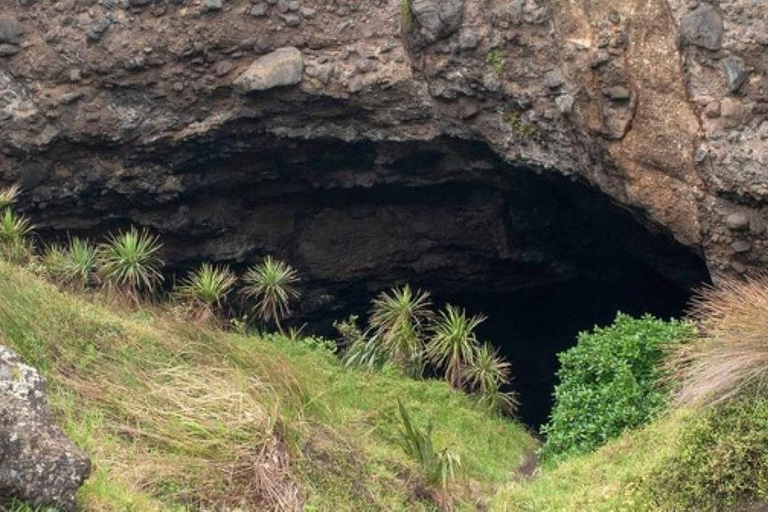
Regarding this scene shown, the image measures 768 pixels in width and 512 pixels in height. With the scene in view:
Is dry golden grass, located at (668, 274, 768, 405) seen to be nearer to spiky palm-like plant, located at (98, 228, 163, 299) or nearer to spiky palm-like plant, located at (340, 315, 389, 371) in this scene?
spiky palm-like plant, located at (340, 315, 389, 371)

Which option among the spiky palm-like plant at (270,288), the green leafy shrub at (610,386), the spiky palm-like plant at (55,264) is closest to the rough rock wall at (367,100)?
the spiky palm-like plant at (55,264)

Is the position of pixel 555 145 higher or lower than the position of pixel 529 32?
lower

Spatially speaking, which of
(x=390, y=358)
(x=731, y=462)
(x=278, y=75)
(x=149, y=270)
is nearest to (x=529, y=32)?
(x=278, y=75)

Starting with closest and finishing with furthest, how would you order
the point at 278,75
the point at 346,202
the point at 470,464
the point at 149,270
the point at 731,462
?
the point at 731,462, the point at 470,464, the point at 278,75, the point at 149,270, the point at 346,202

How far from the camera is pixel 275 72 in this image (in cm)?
1430

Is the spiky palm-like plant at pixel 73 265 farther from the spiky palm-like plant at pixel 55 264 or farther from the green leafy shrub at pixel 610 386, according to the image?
the green leafy shrub at pixel 610 386

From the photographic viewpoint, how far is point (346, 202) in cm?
1658

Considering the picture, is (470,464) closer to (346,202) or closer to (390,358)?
(390,358)

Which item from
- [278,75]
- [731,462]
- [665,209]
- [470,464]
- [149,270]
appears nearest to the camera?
[731,462]

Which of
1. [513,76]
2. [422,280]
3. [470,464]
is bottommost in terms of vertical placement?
[470,464]

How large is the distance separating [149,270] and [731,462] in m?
8.25

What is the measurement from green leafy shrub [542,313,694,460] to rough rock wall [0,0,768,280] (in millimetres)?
1413

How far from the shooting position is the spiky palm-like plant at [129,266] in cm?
1440

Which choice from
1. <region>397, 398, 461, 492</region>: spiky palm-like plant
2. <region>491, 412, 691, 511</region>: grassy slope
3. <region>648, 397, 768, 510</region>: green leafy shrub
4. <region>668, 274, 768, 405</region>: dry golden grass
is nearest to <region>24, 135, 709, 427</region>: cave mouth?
<region>668, 274, 768, 405</region>: dry golden grass
